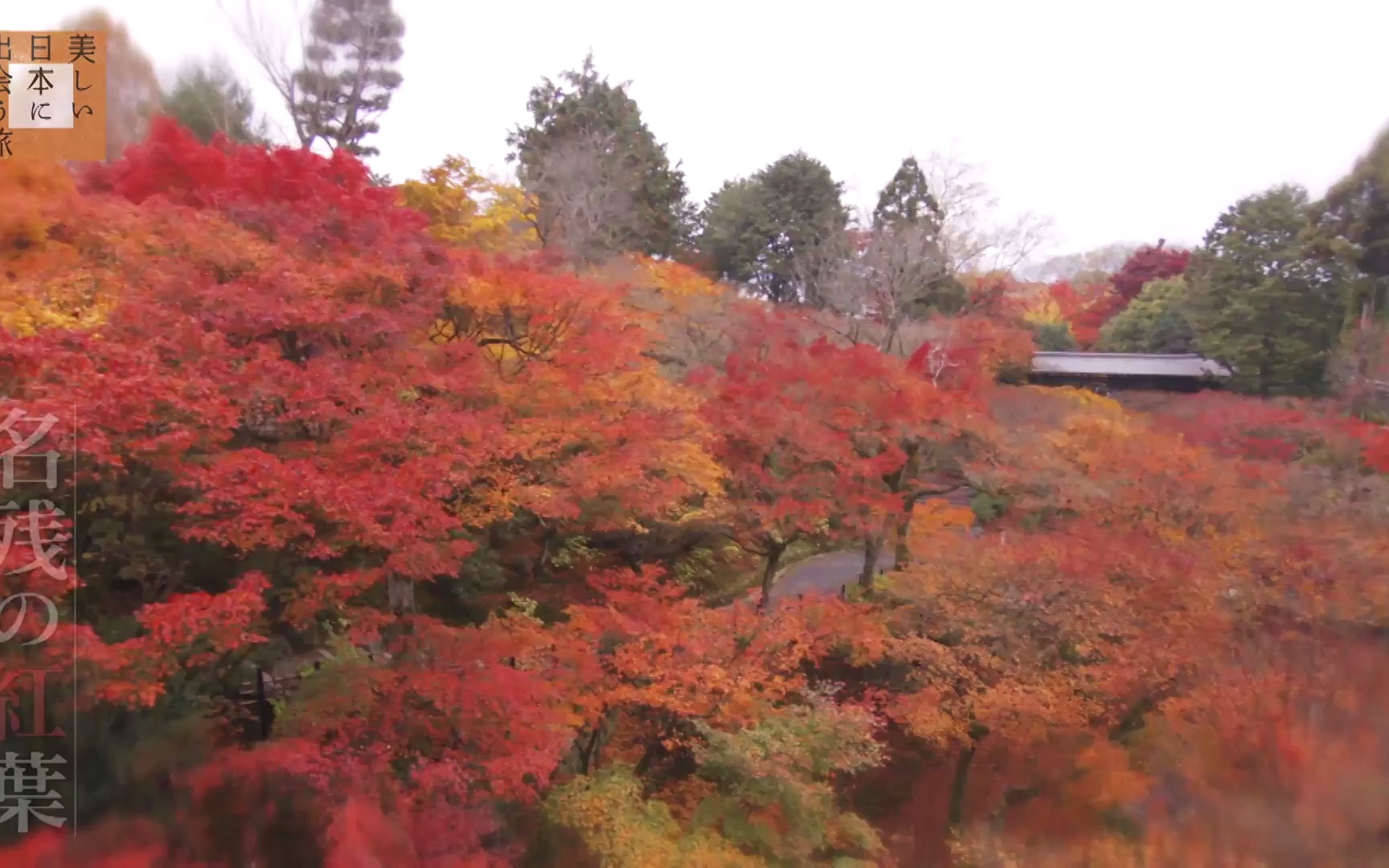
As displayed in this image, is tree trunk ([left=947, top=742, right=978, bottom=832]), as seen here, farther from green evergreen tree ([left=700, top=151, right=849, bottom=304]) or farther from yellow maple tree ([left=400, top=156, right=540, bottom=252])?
green evergreen tree ([left=700, top=151, right=849, bottom=304])

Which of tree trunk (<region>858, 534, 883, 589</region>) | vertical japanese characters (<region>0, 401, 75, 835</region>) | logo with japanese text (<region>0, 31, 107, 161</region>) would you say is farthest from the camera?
tree trunk (<region>858, 534, 883, 589</region>)

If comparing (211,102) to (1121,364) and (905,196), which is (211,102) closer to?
(905,196)

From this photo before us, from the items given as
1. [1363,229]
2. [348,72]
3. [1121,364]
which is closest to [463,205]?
[348,72]

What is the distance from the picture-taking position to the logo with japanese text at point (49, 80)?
6.15 metres

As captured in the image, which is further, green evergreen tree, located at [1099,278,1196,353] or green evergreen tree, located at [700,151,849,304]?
green evergreen tree, located at [1099,278,1196,353]

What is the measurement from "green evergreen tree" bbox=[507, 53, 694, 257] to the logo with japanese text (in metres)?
12.8

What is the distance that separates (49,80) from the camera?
243 inches

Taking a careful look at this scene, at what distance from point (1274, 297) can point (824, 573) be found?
1300 centimetres

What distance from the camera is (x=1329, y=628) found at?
571cm

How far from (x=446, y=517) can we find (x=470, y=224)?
8.42m

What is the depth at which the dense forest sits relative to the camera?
4.78 meters

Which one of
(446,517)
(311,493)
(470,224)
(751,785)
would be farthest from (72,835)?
(470,224)

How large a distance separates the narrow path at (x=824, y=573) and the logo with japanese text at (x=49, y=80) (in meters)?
11.5
